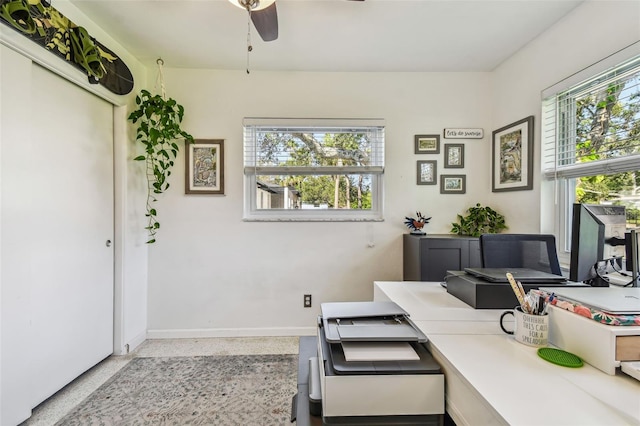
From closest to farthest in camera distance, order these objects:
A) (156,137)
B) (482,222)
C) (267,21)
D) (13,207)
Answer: (13,207), (267,21), (156,137), (482,222)

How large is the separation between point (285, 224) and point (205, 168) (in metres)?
0.89

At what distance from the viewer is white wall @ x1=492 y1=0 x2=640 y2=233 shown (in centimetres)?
162

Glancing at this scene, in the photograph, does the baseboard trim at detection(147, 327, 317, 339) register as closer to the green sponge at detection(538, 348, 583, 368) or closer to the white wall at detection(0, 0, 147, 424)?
the white wall at detection(0, 0, 147, 424)

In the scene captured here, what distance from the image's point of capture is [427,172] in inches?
107

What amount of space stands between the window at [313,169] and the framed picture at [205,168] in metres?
0.23

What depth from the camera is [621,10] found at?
5.19 ft

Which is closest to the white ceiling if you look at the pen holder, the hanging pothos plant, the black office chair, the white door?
the hanging pothos plant

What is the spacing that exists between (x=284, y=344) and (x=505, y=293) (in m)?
1.91

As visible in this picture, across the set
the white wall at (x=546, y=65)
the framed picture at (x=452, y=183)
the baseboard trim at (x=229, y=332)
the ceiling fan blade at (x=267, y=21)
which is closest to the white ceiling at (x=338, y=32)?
the white wall at (x=546, y=65)

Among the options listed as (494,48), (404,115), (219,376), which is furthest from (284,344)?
(494,48)

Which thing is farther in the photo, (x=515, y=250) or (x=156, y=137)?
(x=156, y=137)

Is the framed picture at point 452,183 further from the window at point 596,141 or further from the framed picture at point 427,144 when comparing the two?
the window at point 596,141

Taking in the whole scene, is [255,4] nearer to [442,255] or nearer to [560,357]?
[560,357]

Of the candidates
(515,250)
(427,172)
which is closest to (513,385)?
(515,250)
